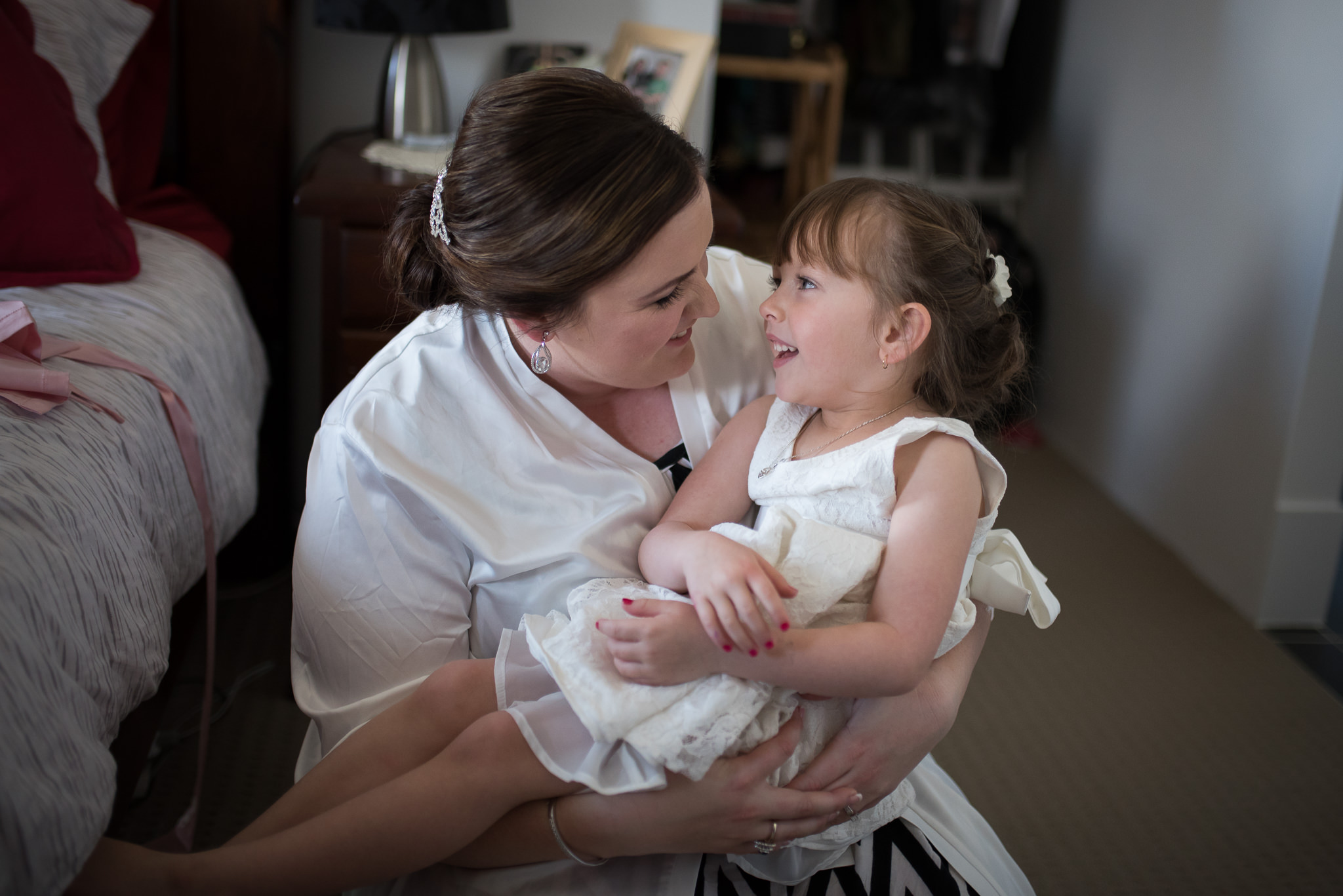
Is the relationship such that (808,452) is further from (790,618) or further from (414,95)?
(414,95)

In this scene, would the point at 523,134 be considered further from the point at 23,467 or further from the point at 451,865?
the point at 451,865

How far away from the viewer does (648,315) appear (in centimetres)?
101

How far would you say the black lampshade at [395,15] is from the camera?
1721 millimetres

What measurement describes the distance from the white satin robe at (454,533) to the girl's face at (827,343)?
192 millimetres

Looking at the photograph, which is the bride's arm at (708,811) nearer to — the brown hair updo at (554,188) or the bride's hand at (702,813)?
the bride's hand at (702,813)

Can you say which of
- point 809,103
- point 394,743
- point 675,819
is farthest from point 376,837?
point 809,103

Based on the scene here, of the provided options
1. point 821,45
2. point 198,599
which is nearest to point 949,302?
point 198,599

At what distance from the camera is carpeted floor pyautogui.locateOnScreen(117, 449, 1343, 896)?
1.54m

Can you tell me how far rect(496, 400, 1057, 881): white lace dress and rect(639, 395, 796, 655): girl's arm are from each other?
2cm

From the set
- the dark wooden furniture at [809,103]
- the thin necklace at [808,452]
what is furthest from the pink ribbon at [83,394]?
the dark wooden furniture at [809,103]

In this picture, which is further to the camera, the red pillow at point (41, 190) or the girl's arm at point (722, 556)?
the red pillow at point (41, 190)

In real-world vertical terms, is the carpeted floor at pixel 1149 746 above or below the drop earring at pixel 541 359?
below

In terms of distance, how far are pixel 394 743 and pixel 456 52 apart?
164 cm

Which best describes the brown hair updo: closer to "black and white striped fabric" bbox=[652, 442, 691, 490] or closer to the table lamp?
"black and white striped fabric" bbox=[652, 442, 691, 490]
